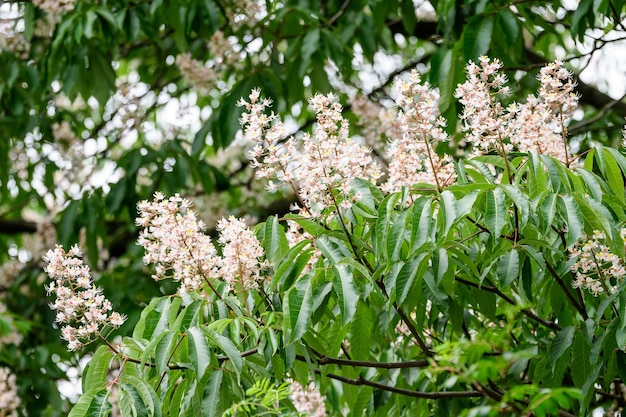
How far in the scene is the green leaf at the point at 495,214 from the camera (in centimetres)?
203

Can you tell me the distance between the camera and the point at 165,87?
608 centimetres

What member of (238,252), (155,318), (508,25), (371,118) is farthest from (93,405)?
(371,118)

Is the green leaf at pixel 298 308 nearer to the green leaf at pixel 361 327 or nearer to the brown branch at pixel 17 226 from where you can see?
the green leaf at pixel 361 327

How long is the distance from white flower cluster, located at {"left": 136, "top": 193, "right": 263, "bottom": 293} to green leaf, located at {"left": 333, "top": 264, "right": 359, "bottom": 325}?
1.01ft

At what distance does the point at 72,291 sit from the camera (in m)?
2.17

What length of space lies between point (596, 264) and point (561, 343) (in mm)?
221

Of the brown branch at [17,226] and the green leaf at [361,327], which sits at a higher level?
the brown branch at [17,226]

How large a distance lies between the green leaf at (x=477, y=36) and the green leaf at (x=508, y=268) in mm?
1429

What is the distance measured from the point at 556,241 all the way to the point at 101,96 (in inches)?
111

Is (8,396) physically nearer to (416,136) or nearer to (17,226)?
(17,226)

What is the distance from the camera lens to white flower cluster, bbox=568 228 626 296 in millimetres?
2246

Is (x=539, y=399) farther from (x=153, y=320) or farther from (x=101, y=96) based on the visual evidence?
(x=101, y=96)

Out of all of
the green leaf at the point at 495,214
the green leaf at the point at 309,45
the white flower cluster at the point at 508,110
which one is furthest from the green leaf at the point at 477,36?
the green leaf at the point at 495,214

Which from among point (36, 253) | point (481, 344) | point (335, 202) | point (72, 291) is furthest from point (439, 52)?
point (36, 253)
